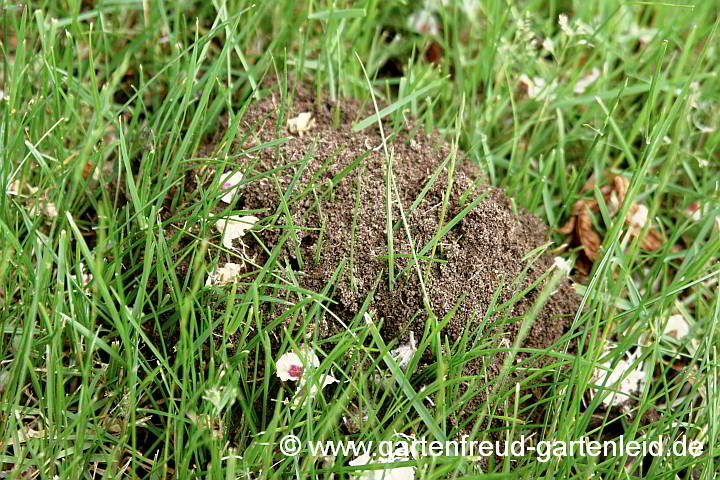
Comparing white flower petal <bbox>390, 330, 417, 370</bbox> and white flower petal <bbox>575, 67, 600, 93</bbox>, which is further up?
white flower petal <bbox>575, 67, 600, 93</bbox>

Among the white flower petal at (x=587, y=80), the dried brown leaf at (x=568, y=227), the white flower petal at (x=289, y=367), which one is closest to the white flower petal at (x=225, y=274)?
the white flower petal at (x=289, y=367)

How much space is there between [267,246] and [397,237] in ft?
1.11

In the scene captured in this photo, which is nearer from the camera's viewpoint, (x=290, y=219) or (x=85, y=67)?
(x=290, y=219)

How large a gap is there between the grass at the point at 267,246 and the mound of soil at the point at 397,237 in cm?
5

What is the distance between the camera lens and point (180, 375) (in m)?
1.80

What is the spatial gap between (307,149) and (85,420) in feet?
2.97

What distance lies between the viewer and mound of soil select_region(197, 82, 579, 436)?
1.81m

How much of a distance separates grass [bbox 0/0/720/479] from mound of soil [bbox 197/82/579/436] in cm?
5

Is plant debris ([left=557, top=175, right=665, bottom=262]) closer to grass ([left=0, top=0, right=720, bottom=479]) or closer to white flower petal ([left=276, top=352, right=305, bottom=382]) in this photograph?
grass ([left=0, top=0, right=720, bottom=479])

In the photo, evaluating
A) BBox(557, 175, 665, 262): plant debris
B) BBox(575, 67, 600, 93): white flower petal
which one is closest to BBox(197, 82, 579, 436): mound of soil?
BBox(557, 175, 665, 262): plant debris

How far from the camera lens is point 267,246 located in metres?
1.89

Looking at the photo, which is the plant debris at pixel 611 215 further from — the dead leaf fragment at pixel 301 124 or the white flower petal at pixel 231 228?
the white flower petal at pixel 231 228

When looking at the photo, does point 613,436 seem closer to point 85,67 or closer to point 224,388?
point 224,388

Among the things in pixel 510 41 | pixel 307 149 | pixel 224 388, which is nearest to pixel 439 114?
pixel 510 41
